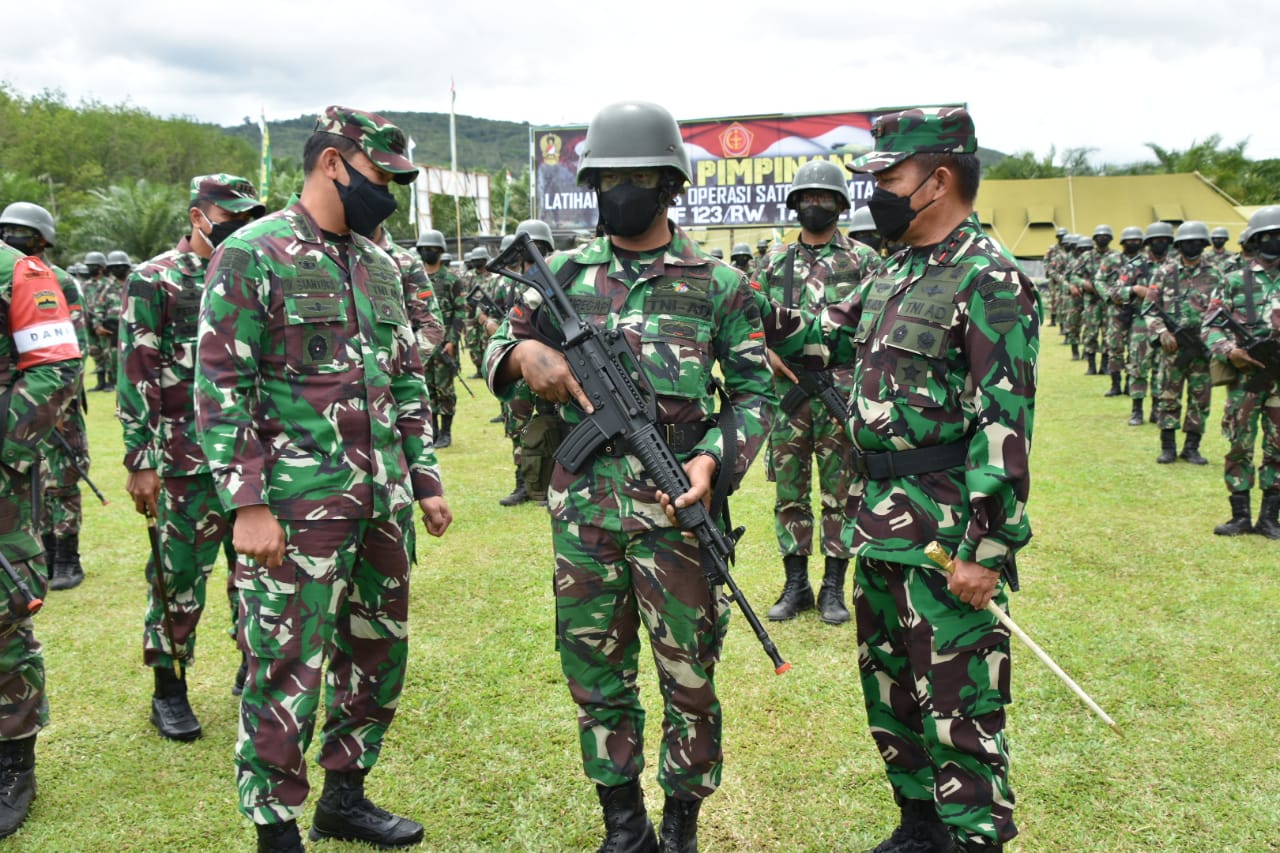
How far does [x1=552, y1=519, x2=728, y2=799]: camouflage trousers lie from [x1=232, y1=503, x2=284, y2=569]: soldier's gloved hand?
2.89 feet

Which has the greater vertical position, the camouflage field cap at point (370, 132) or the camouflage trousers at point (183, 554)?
the camouflage field cap at point (370, 132)

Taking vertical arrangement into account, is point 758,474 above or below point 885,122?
below

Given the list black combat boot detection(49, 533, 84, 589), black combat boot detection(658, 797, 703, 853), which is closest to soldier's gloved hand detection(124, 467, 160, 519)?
black combat boot detection(658, 797, 703, 853)

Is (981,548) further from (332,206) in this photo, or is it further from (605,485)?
(332,206)

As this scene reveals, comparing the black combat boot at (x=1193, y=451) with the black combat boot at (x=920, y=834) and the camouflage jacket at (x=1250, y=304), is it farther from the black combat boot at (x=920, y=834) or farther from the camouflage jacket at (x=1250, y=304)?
the black combat boot at (x=920, y=834)

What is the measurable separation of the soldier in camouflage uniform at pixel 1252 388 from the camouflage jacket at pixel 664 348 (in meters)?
5.68

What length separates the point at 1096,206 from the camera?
33.9 metres

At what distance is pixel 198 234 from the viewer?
158 inches

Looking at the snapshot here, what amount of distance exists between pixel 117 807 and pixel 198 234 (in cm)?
245

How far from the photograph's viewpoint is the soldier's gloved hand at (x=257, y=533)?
262 cm

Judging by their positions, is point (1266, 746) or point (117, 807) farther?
point (1266, 746)

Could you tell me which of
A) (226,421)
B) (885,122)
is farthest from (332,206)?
(885,122)

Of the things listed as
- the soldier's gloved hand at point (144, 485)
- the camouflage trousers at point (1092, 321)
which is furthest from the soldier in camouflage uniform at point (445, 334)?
the camouflage trousers at point (1092, 321)

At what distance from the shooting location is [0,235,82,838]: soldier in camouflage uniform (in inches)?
127
